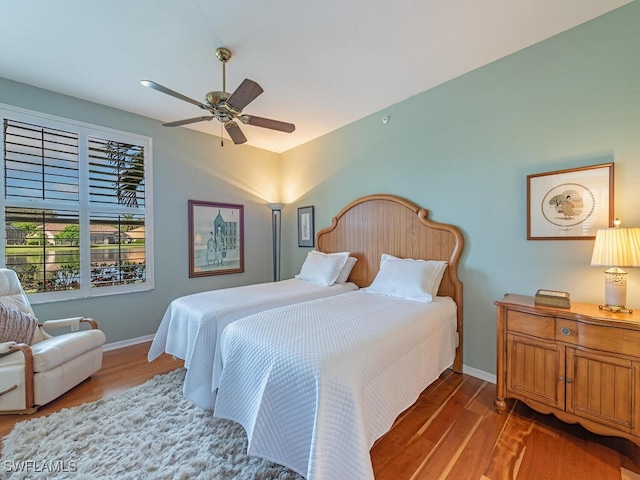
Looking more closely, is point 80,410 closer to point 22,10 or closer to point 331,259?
point 331,259

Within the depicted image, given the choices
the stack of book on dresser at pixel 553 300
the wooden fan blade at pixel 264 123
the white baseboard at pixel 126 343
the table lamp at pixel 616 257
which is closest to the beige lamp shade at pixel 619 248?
the table lamp at pixel 616 257

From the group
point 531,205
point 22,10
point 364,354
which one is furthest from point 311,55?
point 364,354

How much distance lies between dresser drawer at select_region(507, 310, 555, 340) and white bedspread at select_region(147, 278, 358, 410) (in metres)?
1.67

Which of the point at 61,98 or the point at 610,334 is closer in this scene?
the point at 610,334

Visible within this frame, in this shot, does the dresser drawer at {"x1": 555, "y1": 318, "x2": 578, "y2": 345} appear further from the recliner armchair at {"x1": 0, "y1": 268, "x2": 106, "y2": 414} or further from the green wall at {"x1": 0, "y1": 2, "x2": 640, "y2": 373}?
the recliner armchair at {"x1": 0, "y1": 268, "x2": 106, "y2": 414}

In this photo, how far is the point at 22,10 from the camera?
178 cm

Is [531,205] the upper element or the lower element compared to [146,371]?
upper

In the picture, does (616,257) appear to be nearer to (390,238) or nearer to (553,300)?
(553,300)

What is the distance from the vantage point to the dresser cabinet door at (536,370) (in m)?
1.72

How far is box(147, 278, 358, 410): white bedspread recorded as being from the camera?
1.99 meters

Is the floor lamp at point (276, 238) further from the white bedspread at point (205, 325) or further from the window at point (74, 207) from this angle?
the window at point (74, 207)

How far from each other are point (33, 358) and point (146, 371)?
84 centimetres

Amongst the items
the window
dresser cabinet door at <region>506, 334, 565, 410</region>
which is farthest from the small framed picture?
dresser cabinet door at <region>506, 334, 565, 410</region>

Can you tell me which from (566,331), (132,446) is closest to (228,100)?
(132,446)
